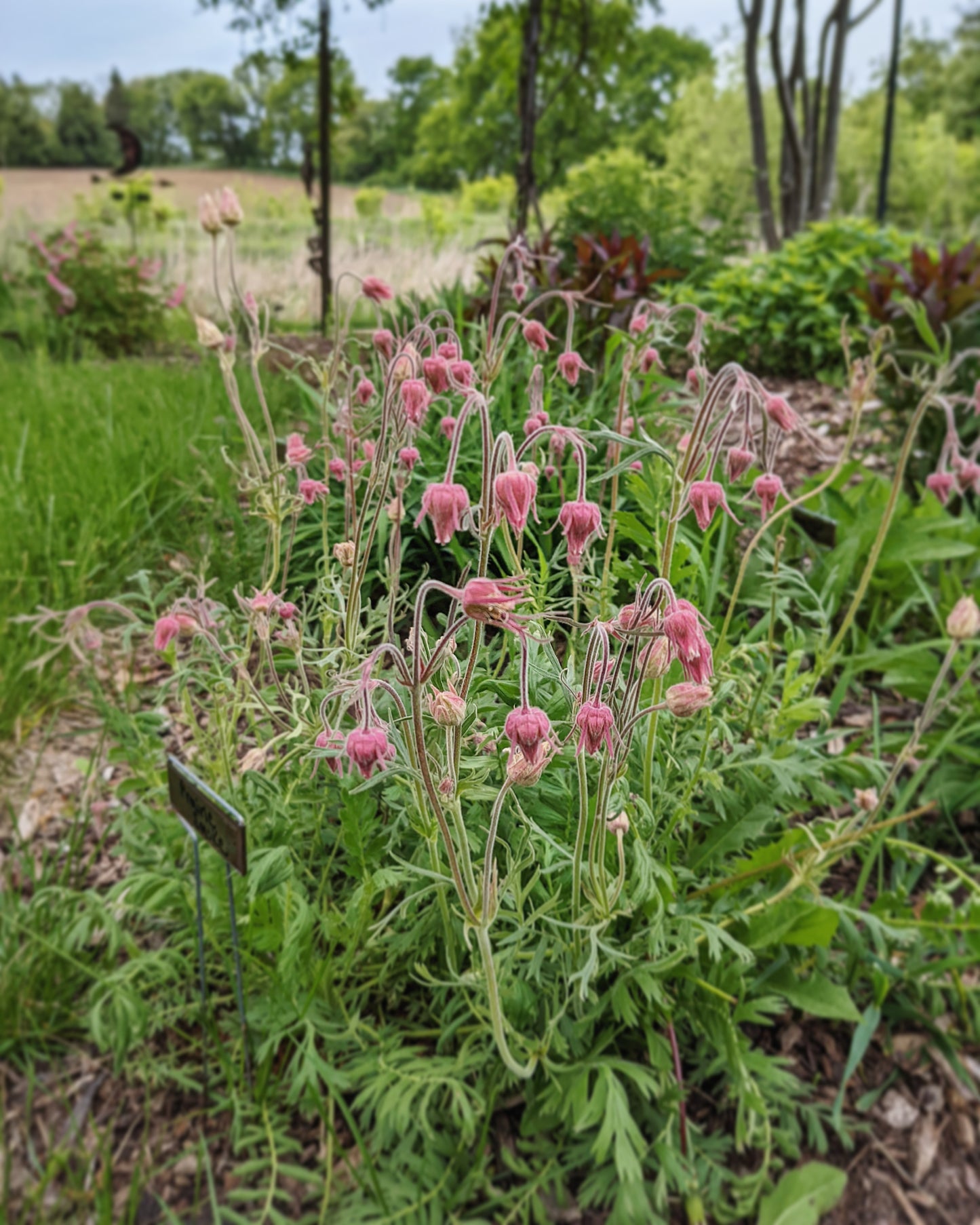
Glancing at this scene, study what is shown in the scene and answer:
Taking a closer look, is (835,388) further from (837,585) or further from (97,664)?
(97,664)

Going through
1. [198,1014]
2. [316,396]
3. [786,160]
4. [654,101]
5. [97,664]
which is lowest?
[198,1014]

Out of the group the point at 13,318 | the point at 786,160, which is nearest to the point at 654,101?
the point at 786,160

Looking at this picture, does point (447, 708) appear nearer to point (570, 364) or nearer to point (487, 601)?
point (487, 601)

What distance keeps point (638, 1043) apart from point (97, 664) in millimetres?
2055

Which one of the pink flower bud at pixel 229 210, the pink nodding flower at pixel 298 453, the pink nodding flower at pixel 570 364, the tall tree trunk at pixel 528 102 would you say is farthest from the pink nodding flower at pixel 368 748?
the tall tree trunk at pixel 528 102

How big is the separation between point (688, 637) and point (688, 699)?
9cm

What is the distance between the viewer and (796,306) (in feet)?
17.5

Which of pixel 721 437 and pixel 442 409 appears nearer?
pixel 721 437

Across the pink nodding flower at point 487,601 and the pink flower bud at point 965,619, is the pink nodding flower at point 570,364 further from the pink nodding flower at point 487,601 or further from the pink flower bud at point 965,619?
the pink nodding flower at point 487,601

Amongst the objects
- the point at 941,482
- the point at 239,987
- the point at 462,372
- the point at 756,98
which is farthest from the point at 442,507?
the point at 756,98

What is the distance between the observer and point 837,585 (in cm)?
257

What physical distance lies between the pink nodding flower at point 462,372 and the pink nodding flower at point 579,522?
512mm

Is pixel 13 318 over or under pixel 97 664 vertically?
over

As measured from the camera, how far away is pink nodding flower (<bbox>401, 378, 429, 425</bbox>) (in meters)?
1.41
